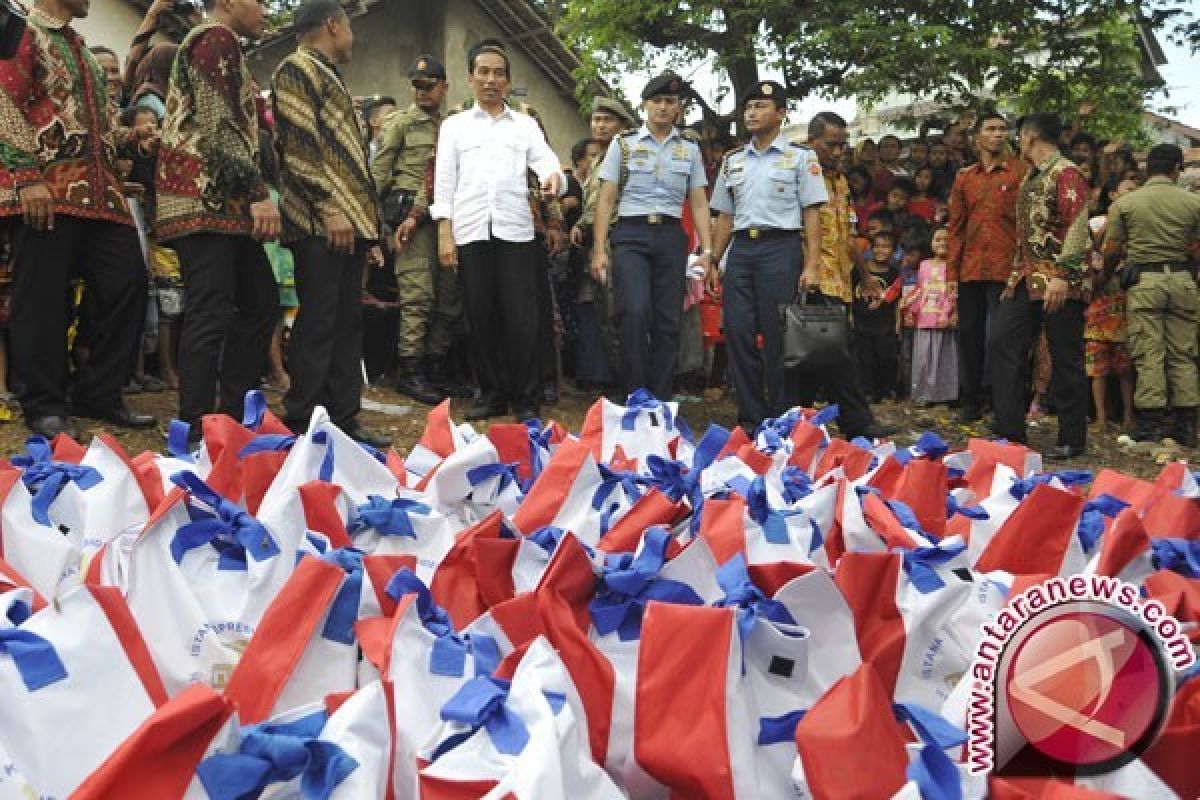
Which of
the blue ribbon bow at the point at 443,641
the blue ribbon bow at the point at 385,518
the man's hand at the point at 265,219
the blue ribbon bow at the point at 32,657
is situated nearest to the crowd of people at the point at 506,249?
the man's hand at the point at 265,219

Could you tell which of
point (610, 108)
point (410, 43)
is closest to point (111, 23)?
point (410, 43)

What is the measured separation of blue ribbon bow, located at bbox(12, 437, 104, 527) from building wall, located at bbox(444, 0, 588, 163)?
1234cm

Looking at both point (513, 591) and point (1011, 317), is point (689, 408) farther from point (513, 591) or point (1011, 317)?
point (513, 591)

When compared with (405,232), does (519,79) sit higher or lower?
higher

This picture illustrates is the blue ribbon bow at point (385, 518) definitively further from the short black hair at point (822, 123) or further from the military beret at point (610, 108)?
the short black hair at point (822, 123)

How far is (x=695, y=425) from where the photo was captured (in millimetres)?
6250

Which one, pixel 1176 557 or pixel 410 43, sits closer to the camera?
pixel 1176 557

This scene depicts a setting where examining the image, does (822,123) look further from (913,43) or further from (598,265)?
(913,43)

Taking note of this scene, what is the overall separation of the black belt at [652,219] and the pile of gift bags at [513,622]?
3.21 metres

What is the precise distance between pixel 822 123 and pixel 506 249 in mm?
2753

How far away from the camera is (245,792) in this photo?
3.45ft

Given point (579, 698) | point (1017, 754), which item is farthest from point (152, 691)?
A: point (1017, 754)

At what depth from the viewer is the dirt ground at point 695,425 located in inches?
162

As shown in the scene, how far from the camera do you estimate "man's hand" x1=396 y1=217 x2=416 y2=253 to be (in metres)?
5.73
